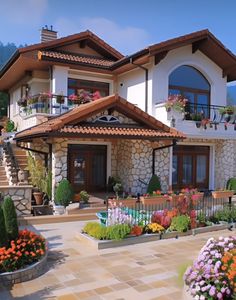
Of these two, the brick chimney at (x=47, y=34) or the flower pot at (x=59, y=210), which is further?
the brick chimney at (x=47, y=34)

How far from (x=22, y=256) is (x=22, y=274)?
37cm

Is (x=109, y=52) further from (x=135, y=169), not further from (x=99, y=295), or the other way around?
(x=99, y=295)

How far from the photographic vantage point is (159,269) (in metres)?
6.65

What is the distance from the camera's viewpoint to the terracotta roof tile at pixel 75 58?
15.5 m

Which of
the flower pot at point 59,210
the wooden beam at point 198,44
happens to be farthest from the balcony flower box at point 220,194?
the wooden beam at point 198,44

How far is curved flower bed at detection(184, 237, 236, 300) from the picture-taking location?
169 inches

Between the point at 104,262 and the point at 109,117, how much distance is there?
719 cm

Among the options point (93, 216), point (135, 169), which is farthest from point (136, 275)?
point (135, 169)

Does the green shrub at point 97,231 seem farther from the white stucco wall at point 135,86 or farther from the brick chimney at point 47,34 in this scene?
the brick chimney at point 47,34

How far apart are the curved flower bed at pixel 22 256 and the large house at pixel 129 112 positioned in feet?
16.5

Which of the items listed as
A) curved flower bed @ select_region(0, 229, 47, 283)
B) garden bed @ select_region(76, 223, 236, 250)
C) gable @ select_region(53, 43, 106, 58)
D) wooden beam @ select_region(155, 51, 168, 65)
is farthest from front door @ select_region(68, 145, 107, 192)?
curved flower bed @ select_region(0, 229, 47, 283)

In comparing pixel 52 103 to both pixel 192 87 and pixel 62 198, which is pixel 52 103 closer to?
pixel 62 198

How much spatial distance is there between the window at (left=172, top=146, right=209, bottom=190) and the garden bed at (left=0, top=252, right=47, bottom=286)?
10689mm

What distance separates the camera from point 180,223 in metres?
9.38
